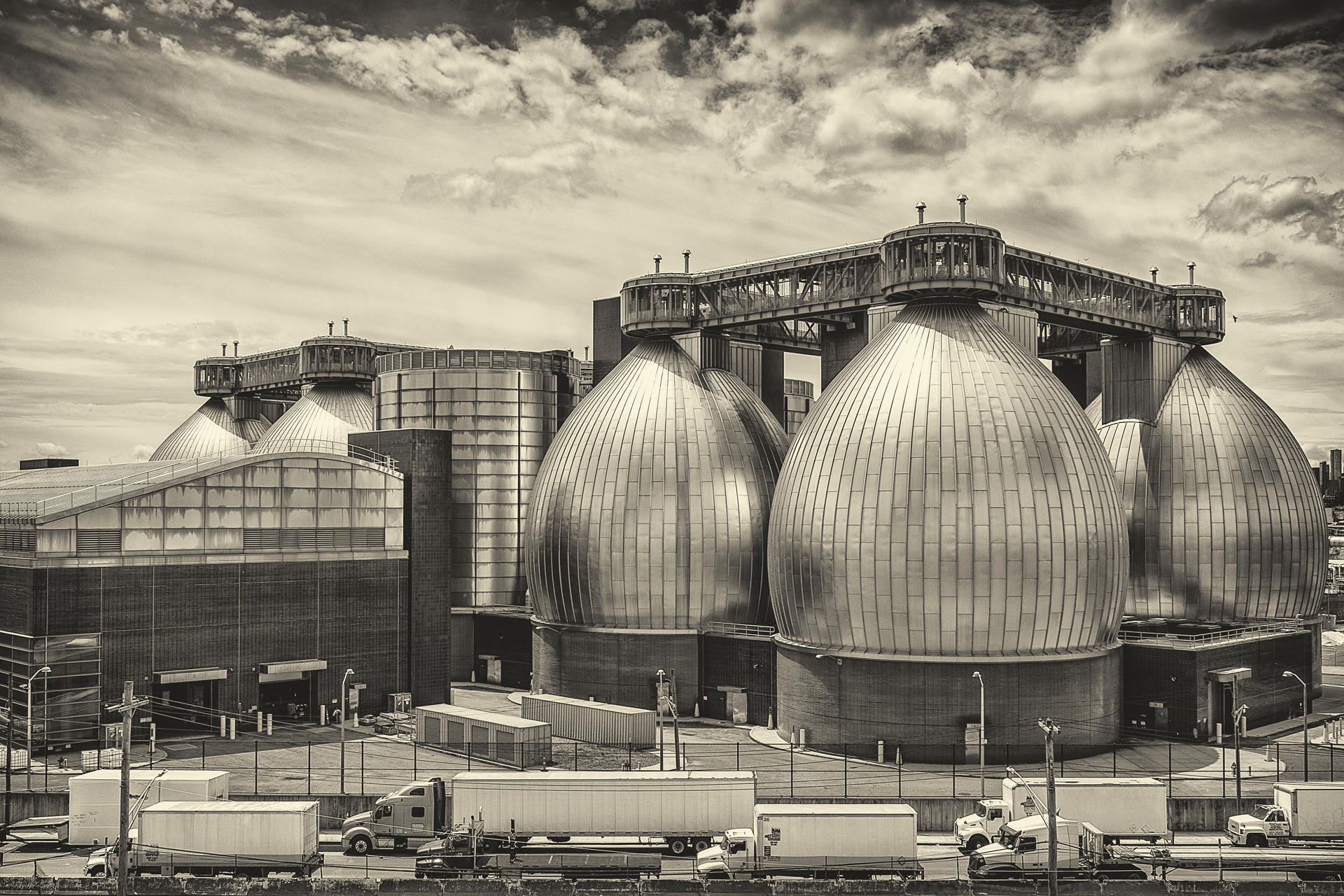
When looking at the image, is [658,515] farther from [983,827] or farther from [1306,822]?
[1306,822]

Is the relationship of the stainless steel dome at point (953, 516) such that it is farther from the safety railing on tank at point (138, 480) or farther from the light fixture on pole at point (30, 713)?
the light fixture on pole at point (30, 713)

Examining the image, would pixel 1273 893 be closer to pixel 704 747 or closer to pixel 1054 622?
pixel 1054 622

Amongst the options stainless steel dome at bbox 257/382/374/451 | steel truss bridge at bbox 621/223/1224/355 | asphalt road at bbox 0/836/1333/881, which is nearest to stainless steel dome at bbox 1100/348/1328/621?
steel truss bridge at bbox 621/223/1224/355

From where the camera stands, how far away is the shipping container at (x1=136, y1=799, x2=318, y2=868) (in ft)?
135

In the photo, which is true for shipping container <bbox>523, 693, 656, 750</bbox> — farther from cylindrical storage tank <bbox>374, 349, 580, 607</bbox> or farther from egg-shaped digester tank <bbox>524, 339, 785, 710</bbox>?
cylindrical storage tank <bbox>374, 349, 580, 607</bbox>

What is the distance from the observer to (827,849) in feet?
133

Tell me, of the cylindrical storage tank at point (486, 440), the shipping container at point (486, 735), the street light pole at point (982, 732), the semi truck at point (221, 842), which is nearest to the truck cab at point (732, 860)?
the street light pole at point (982, 732)

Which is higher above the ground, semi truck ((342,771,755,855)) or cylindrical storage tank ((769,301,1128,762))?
cylindrical storage tank ((769,301,1128,762))

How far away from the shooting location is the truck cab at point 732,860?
40625 millimetres

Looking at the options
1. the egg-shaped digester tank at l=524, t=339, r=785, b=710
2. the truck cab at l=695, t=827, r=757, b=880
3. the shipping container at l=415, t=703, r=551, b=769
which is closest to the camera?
the truck cab at l=695, t=827, r=757, b=880

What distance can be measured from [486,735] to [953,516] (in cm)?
2405

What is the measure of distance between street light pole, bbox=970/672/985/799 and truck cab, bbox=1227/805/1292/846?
9037 millimetres

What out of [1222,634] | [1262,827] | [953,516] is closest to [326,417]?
[953,516]

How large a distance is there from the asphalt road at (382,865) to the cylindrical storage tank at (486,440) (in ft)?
135
